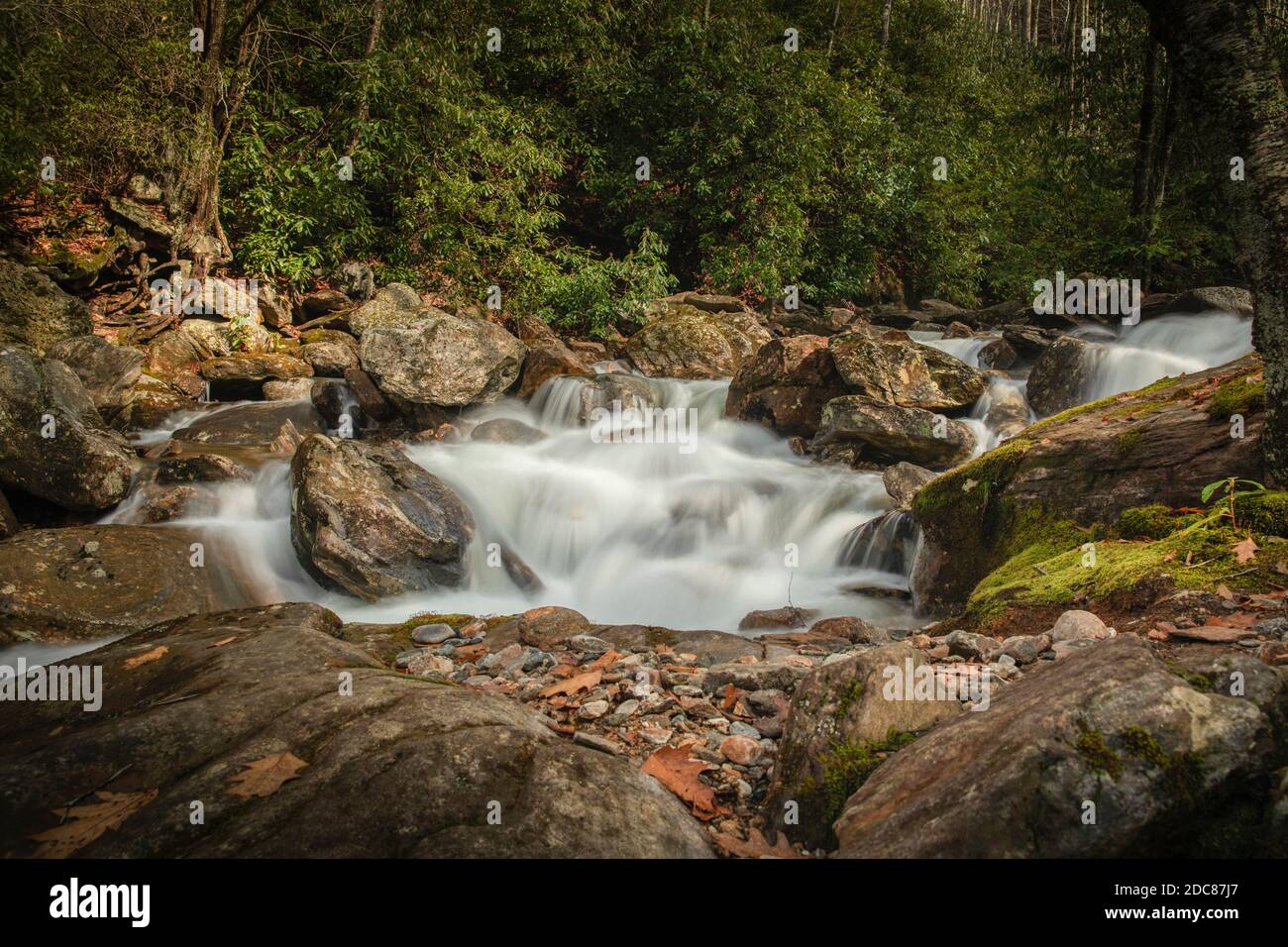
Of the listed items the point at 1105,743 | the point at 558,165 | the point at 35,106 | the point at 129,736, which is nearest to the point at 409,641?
the point at 129,736

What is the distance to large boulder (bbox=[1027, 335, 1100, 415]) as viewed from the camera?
11.4 m

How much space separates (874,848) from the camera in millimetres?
2027

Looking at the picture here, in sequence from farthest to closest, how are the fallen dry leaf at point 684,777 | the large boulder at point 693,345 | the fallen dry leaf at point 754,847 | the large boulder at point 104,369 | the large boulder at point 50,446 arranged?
the large boulder at point 693,345 < the large boulder at point 104,369 < the large boulder at point 50,446 < the fallen dry leaf at point 684,777 < the fallen dry leaf at point 754,847

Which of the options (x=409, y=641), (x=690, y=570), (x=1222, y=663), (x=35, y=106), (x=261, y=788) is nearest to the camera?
(x=1222, y=663)

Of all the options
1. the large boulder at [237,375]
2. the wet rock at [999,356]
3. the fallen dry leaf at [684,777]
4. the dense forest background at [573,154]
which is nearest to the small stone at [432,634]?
the fallen dry leaf at [684,777]

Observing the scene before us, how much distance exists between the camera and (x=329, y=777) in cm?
235

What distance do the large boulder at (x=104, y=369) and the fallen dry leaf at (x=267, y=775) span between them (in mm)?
10966

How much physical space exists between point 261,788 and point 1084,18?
37.4 m

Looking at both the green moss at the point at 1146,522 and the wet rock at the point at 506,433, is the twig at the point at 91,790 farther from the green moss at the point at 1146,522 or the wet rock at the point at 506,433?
the wet rock at the point at 506,433

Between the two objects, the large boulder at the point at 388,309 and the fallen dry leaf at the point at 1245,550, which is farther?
the large boulder at the point at 388,309

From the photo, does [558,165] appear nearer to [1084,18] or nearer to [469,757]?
[469,757]

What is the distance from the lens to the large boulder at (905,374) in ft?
37.1

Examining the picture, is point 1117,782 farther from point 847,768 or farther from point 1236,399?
point 1236,399

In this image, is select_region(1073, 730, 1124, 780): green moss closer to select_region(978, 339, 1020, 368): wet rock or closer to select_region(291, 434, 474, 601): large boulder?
select_region(291, 434, 474, 601): large boulder
